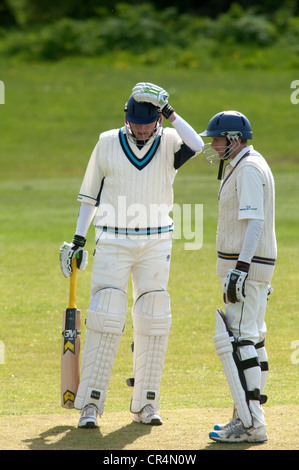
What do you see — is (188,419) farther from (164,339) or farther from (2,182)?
(2,182)

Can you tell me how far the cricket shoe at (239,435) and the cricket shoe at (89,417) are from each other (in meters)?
0.83

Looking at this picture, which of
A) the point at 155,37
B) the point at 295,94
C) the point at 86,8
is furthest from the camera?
the point at 86,8

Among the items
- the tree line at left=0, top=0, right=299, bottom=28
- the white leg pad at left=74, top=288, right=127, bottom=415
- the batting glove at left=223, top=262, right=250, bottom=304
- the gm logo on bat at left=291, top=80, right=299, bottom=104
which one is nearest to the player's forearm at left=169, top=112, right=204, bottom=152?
the batting glove at left=223, top=262, right=250, bottom=304

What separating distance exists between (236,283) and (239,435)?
939 mm

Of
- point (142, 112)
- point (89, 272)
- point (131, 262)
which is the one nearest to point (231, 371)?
point (131, 262)

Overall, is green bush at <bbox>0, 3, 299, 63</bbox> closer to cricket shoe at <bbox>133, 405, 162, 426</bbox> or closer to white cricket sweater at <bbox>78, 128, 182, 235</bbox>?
white cricket sweater at <bbox>78, 128, 182, 235</bbox>

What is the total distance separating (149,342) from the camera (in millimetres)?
5777

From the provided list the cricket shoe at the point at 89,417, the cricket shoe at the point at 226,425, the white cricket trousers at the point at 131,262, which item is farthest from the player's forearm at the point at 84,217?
the cricket shoe at the point at 226,425

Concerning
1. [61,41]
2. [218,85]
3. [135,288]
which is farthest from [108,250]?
[61,41]

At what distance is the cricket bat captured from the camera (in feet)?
19.1

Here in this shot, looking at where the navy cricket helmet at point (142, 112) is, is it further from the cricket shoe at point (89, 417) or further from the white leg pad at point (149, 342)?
the cricket shoe at point (89, 417)

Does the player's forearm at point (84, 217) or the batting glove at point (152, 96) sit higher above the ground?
the batting glove at point (152, 96)

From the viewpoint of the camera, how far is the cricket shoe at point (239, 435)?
5.11 metres

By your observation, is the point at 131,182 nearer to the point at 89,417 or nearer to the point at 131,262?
the point at 131,262
